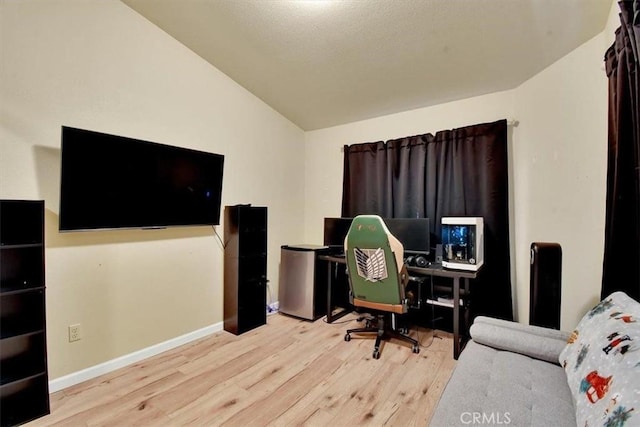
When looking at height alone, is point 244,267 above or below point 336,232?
below

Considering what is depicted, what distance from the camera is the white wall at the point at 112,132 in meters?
1.82

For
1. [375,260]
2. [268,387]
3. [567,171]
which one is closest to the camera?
[268,387]

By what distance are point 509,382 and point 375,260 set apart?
1.23m

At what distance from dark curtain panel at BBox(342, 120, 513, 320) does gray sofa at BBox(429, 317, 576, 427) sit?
1.17m

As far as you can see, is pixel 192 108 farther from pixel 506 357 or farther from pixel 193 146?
pixel 506 357

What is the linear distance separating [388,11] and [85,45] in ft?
7.08

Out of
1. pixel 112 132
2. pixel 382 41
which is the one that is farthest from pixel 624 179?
pixel 112 132

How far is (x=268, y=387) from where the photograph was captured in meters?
1.99

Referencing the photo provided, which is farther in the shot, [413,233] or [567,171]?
[413,233]

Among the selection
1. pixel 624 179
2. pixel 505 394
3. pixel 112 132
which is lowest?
pixel 505 394

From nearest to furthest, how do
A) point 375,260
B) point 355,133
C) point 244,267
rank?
point 375,260, point 244,267, point 355,133

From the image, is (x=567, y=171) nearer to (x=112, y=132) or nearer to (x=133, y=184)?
(x=133, y=184)

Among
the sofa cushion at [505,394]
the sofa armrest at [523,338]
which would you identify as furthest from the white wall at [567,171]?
the sofa cushion at [505,394]

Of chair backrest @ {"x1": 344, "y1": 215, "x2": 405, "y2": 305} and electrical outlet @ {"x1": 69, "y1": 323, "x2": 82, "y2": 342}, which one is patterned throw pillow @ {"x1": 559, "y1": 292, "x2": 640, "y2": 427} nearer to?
chair backrest @ {"x1": 344, "y1": 215, "x2": 405, "y2": 305}
